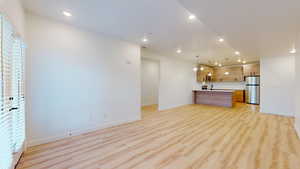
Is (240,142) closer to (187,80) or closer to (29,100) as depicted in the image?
(29,100)

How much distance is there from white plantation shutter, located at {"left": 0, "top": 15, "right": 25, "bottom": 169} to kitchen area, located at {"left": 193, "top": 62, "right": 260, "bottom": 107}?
7579mm

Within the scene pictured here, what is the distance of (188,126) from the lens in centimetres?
408

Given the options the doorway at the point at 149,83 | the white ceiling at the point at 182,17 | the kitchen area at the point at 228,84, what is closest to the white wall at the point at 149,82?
the doorway at the point at 149,83

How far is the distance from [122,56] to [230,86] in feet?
27.5

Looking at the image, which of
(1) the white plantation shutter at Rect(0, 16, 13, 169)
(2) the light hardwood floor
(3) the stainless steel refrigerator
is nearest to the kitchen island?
(3) the stainless steel refrigerator

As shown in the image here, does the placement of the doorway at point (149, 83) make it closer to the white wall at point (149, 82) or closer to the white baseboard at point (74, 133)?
the white wall at point (149, 82)

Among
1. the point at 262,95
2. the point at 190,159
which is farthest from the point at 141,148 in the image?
the point at 262,95

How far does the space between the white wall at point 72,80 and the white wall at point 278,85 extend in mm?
5563

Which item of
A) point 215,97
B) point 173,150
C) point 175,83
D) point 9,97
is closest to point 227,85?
point 215,97

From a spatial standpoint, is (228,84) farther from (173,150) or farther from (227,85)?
(173,150)

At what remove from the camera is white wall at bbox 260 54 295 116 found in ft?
17.6

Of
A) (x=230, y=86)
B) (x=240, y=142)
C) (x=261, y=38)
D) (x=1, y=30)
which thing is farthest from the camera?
(x=230, y=86)

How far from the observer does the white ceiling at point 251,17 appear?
2.05 metres

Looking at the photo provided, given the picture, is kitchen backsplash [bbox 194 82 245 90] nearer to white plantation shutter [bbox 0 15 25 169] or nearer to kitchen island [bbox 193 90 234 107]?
kitchen island [bbox 193 90 234 107]
